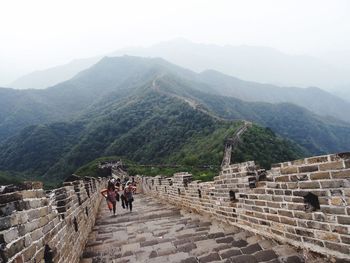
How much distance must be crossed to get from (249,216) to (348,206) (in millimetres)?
2424

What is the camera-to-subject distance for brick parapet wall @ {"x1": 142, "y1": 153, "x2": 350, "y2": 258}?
371cm

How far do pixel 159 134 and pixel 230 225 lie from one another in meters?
69.0

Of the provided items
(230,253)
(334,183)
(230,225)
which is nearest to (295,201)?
(334,183)

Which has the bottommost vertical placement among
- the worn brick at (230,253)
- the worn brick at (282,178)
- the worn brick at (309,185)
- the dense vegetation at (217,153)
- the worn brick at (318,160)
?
the worn brick at (230,253)

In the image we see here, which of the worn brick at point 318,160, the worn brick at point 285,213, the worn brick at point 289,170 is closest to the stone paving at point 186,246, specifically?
the worn brick at point 285,213

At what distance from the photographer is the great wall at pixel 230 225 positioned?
128 inches

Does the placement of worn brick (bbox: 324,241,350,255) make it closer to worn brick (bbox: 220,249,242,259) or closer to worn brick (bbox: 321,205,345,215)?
worn brick (bbox: 321,205,345,215)

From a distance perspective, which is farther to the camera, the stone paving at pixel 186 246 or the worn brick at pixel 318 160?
the stone paving at pixel 186 246

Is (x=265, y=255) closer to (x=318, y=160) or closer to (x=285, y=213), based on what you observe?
(x=285, y=213)

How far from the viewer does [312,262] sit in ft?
13.1

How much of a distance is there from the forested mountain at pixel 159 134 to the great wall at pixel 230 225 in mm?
40311

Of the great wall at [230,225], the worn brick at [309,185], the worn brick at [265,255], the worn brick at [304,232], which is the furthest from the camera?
the worn brick at [265,255]

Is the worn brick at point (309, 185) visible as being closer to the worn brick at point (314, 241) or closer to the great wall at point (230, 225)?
the great wall at point (230, 225)

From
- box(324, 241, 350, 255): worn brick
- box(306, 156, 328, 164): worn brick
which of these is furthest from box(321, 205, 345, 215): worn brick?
box(306, 156, 328, 164): worn brick
